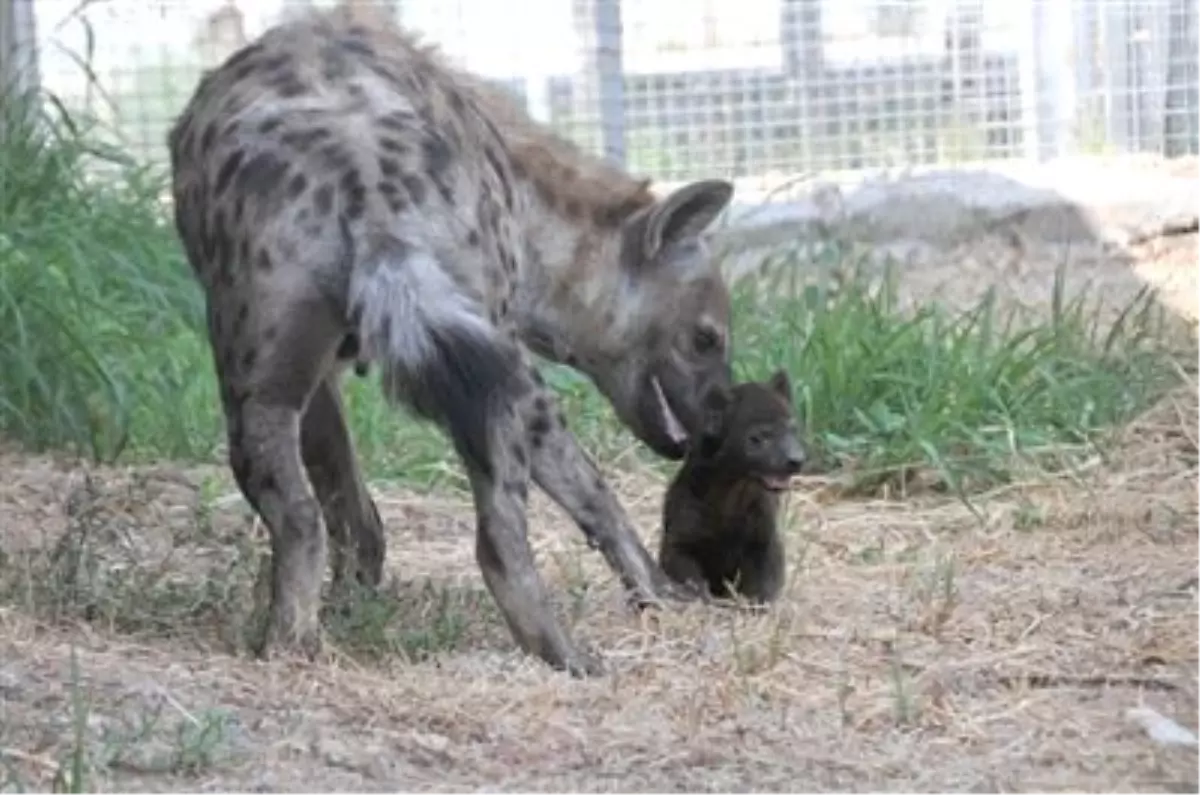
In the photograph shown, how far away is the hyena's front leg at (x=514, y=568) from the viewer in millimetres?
4801

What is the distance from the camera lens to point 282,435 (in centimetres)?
466

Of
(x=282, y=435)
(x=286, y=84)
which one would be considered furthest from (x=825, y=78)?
(x=282, y=435)

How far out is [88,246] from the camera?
24.2ft

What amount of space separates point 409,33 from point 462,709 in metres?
1.87

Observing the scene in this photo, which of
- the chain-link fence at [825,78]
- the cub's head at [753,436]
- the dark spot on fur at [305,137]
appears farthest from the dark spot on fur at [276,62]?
the chain-link fence at [825,78]

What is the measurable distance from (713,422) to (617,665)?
0.88 metres

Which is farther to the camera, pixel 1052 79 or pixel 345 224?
pixel 1052 79

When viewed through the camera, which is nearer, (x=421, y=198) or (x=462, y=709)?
(x=462, y=709)

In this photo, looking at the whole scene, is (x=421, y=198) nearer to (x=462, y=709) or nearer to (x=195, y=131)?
(x=195, y=131)

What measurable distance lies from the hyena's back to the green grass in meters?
1.77

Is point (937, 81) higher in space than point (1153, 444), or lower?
higher

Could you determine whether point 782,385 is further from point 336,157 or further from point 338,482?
point 336,157

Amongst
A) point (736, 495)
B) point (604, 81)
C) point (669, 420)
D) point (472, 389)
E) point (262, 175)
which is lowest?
point (736, 495)

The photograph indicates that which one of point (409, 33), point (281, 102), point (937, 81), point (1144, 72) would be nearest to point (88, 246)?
point (409, 33)
